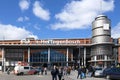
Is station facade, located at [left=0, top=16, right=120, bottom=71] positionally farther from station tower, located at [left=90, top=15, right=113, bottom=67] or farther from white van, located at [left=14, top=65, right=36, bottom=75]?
white van, located at [left=14, top=65, right=36, bottom=75]

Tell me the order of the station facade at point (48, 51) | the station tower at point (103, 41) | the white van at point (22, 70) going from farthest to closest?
the station facade at point (48, 51), the station tower at point (103, 41), the white van at point (22, 70)

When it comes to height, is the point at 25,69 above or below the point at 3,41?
below

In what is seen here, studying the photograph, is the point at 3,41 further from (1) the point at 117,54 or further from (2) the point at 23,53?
(1) the point at 117,54

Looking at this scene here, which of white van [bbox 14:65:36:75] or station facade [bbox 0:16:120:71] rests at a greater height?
station facade [bbox 0:16:120:71]

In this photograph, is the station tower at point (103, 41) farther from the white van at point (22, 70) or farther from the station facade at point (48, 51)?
the white van at point (22, 70)

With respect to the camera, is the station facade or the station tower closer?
the station tower

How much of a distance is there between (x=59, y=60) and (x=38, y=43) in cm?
1074

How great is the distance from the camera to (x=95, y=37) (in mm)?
121438

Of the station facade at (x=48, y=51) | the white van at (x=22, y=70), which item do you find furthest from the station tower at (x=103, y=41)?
the white van at (x=22, y=70)

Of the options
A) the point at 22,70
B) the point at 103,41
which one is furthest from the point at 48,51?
the point at 22,70

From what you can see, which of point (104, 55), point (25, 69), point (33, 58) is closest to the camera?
point (25, 69)

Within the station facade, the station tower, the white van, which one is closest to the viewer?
the white van

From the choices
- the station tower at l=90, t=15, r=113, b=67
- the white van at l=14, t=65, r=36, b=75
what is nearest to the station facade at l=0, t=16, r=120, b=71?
the station tower at l=90, t=15, r=113, b=67

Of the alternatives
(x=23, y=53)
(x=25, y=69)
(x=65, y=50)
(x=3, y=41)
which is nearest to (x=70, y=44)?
(x=65, y=50)
